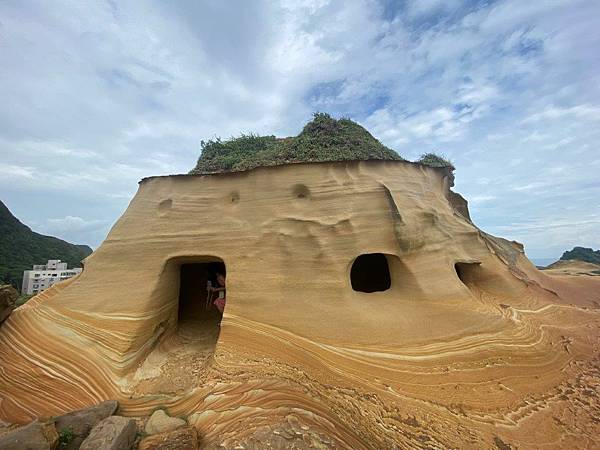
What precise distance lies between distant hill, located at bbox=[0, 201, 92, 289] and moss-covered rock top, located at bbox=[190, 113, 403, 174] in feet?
76.9

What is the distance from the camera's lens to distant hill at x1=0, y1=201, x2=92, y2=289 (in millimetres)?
23938

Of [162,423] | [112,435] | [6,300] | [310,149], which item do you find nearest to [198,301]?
[6,300]

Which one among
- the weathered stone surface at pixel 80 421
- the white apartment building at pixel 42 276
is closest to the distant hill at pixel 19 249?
the white apartment building at pixel 42 276

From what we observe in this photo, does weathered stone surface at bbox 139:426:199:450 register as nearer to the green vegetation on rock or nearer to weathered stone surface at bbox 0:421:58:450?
weathered stone surface at bbox 0:421:58:450

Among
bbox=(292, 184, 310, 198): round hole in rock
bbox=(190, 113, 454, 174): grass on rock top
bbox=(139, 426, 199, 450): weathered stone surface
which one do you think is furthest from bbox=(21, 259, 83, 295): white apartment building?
bbox=(139, 426, 199, 450): weathered stone surface

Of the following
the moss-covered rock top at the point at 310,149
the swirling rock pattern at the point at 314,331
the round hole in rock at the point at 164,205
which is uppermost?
the moss-covered rock top at the point at 310,149

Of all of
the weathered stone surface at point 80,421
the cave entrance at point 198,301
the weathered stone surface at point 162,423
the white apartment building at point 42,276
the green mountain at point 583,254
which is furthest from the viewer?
the white apartment building at point 42,276

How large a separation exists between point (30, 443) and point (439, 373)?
490 cm

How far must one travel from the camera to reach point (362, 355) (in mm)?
4426

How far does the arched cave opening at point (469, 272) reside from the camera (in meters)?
6.87

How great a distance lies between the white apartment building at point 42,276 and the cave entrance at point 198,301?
24.2 meters

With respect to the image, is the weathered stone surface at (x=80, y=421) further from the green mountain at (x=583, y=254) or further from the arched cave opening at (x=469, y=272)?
the green mountain at (x=583, y=254)

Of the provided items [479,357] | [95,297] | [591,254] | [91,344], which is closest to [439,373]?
[479,357]

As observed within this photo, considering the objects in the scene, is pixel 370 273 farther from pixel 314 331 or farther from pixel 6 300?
pixel 6 300
